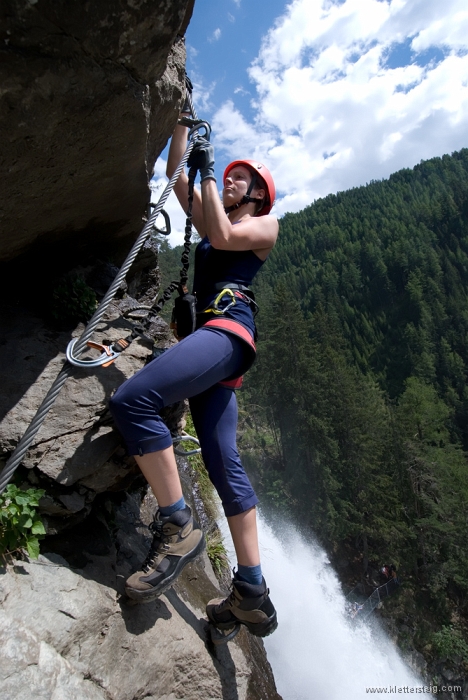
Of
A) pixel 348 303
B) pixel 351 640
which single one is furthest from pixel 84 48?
pixel 348 303

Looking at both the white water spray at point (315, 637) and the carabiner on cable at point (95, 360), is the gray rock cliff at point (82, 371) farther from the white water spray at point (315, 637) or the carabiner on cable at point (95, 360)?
the white water spray at point (315, 637)

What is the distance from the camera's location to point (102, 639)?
2314 millimetres

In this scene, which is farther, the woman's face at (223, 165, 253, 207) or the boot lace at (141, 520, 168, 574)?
the woman's face at (223, 165, 253, 207)

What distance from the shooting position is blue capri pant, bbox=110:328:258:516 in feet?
7.75

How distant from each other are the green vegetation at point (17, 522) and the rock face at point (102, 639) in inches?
A: 4.7

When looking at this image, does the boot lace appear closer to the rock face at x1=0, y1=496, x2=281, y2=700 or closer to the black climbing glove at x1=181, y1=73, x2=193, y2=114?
the rock face at x1=0, y1=496, x2=281, y2=700

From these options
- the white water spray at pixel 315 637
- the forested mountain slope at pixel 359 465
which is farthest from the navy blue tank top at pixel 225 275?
the forested mountain slope at pixel 359 465

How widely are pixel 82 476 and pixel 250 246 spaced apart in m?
1.85

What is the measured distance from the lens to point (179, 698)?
8.28ft

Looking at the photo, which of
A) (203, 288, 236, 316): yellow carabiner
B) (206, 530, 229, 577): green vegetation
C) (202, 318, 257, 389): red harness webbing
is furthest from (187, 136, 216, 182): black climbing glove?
(206, 530, 229, 577): green vegetation

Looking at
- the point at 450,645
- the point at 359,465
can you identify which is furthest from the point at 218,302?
the point at 359,465

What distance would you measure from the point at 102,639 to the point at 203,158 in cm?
296

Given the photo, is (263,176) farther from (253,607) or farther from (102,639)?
(102,639)

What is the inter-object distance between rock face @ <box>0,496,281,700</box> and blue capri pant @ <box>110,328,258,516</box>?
0.85 m
